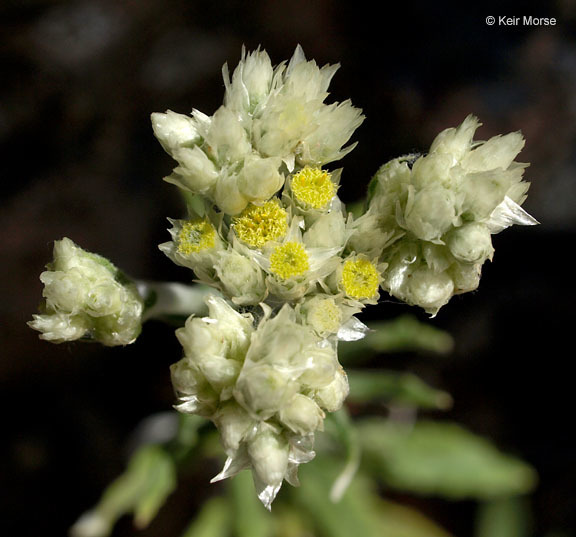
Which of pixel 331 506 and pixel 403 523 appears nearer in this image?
pixel 331 506

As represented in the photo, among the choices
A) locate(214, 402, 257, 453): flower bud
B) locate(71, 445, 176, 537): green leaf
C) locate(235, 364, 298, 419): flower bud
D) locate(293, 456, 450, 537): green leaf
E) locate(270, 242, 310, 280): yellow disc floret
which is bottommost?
locate(293, 456, 450, 537): green leaf

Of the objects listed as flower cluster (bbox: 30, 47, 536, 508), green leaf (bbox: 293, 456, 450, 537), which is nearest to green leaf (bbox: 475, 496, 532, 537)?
green leaf (bbox: 293, 456, 450, 537)

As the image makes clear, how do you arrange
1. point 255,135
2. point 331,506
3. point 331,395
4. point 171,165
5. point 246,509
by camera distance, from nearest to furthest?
point 331,395 < point 255,135 < point 246,509 < point 331,506 < point 171,165

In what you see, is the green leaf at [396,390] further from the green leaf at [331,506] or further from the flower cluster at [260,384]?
the flower cluster at [260,384]

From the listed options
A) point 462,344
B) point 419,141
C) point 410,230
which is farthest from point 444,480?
point 410,230

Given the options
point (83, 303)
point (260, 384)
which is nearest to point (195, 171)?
point (83, 303)

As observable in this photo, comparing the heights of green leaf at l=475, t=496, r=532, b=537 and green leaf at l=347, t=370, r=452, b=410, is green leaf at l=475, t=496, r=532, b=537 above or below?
below

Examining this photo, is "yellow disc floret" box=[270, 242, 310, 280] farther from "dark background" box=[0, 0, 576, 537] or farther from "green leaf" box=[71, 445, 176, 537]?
"dark background" box=[0, 0, 576, 537]

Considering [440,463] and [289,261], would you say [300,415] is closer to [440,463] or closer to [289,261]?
[289,261]
